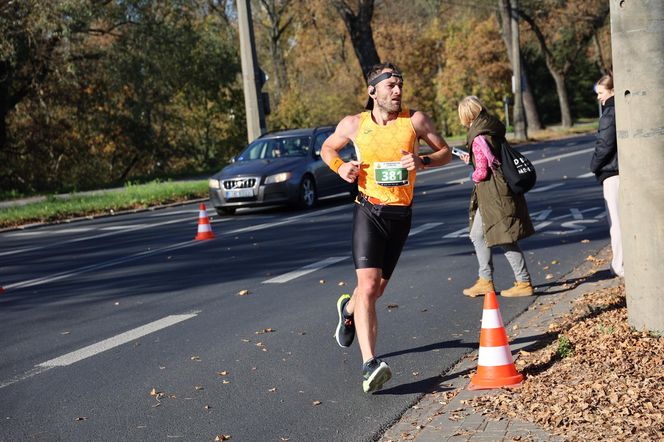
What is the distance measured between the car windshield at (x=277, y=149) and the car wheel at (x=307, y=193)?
2.67ft

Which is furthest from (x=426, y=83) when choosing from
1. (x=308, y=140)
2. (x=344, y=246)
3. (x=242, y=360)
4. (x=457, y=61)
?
(x=242, y=360)

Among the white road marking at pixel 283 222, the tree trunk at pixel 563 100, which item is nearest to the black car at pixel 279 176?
the white road marking at pixel 283 222

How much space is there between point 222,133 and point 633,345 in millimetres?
41372

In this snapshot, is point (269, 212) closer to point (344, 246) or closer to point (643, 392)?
point (344, 246)

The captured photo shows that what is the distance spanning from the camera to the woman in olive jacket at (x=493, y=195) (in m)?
9.22

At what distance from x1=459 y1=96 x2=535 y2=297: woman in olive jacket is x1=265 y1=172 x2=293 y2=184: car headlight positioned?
11485 mm

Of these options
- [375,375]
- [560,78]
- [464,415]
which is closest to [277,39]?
[560,78]

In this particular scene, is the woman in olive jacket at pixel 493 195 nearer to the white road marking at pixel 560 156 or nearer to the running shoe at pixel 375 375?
the running shoe at pixel 375 375

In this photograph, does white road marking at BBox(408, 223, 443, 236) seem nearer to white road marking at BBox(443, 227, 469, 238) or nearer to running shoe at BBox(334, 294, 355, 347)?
white road marking at BBox(443, 227, 469, 238)

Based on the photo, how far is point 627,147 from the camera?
6.64m

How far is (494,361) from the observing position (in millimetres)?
6324

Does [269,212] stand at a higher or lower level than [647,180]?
lower

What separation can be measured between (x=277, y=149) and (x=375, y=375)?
1656 centimetres

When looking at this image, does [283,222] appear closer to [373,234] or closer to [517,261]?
[517,261]
